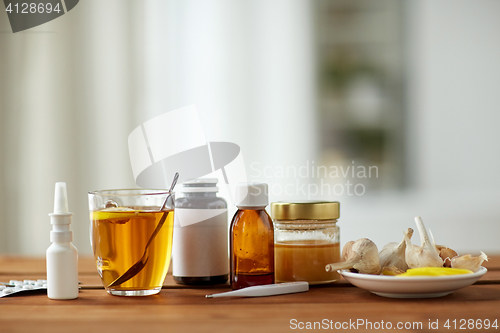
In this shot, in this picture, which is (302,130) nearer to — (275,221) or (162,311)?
(275,221)

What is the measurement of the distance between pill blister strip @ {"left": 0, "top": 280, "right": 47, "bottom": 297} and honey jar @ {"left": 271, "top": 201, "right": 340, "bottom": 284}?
1.15ft

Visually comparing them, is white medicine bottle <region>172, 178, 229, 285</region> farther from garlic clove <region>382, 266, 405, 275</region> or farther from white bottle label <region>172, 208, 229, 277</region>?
garlic clove <region>382, 266, 405, 275</region>

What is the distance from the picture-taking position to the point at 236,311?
0.56 meters

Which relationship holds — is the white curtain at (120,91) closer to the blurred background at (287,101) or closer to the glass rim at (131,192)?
the blurred background at (287,101)

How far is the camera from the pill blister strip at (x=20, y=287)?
2.22 ft

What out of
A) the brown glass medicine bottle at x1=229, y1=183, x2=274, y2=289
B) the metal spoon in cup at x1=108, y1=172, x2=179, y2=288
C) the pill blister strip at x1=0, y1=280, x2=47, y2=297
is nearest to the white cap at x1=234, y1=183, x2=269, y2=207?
the brown glass medicine bottle at x1=229, y1=183, x2=274, y2=289

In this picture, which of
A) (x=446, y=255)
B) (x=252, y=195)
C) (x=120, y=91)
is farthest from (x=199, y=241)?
(x=120, y=91)

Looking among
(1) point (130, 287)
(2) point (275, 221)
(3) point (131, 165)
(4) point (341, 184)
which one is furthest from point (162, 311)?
(4) point (341, 184)

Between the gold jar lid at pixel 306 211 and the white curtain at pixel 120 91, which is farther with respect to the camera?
the white curtain at pixel 120 91

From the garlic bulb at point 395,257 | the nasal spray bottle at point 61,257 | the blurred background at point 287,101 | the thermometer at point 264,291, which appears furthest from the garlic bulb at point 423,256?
the blurred background at point 287,101

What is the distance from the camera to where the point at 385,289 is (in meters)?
0.59

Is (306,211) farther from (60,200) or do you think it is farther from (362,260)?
(60,200)

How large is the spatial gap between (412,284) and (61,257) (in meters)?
0.45

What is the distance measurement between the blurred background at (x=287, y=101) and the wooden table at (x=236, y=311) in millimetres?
1668
